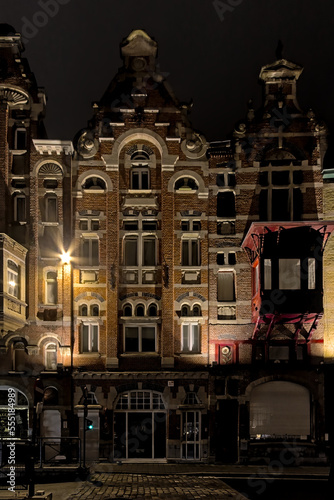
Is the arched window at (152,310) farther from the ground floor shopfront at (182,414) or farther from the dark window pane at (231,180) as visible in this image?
the dark window pane at (231,180)

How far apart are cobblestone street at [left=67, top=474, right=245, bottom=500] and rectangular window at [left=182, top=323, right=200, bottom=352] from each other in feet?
26.6

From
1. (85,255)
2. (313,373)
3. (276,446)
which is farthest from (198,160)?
(276,446)

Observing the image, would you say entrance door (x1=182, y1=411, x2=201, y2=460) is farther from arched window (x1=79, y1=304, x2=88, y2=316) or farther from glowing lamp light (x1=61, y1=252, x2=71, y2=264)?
glowing lamp light (x1=61, y1=252, x2=71, y2=264)

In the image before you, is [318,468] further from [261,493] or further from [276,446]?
[261,493]

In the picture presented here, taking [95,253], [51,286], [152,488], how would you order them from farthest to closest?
1. [95,253]
2. [51,286]
3. [152,488]

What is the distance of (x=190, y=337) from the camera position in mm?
38000

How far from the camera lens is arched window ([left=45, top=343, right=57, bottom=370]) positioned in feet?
123

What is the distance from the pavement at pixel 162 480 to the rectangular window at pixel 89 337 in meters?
5.98

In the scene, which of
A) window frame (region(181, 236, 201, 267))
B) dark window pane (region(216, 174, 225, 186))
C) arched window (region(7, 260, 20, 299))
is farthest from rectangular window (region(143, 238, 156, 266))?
arched window (region(7, 260, 20, 299))

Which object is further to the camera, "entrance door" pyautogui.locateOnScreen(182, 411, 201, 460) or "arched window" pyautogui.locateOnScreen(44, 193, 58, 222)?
"arched window" pyautogui.locateOnScreen(44, 193, 58, 222)

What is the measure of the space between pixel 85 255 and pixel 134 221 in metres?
3.23

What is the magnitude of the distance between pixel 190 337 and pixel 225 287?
3275 millimetres

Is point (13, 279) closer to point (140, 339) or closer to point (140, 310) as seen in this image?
point (140, 310)

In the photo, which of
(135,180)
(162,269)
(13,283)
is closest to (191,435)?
(162,269)
